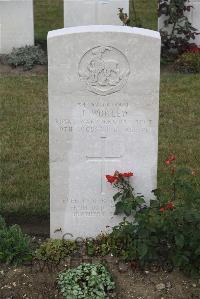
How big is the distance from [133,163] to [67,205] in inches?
25.1

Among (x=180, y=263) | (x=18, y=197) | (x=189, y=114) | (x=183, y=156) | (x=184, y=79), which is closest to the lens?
(x=180, y=263)

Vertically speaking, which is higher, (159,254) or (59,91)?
(59,91)

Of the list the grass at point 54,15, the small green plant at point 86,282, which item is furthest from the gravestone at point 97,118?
the grass at point 54,15

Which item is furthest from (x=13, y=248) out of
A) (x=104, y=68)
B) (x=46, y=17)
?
(x=46, y=17)

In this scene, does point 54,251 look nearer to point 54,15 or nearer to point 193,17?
point 193,17

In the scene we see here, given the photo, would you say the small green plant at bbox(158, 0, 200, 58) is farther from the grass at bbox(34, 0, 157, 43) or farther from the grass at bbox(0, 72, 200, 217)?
the grass at bbox(34, 0, 157, 43)

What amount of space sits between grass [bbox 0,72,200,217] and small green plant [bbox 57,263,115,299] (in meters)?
1.34

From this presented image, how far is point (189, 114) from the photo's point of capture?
9.31 metres

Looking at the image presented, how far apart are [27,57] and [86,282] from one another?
704 cm

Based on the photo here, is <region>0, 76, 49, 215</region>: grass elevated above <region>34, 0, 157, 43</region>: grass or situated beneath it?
situated beneath

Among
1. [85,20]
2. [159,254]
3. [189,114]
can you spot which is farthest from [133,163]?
[85,20]

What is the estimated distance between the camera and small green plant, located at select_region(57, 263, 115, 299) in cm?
497

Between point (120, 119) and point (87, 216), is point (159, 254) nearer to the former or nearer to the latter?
point (87, 216)

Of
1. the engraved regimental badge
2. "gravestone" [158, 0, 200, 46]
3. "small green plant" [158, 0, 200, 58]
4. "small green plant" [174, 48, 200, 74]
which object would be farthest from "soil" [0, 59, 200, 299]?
"gravestone" [158, 0, 200, 46]
